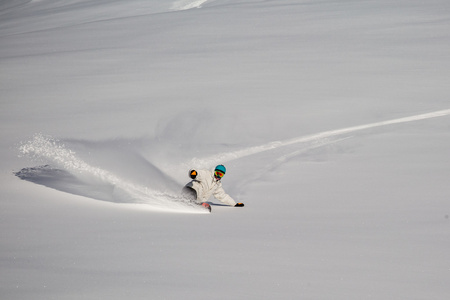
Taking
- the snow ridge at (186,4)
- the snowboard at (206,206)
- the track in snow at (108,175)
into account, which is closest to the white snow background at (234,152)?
the track in snow at (108,175)

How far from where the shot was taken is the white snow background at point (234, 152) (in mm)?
5012

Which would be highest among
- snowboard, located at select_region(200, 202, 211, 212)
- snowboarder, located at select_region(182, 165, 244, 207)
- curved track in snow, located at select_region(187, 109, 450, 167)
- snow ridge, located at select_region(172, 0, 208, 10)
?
snow ridge, located at select_region(172, 0, 208, 10)

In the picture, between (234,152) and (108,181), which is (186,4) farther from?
(108,181)

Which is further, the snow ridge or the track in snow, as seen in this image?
the snow ridge

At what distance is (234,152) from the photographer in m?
10.2

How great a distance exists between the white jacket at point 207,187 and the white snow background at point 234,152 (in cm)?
19

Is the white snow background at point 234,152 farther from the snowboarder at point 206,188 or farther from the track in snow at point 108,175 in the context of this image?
the snowboarder at point 206,188

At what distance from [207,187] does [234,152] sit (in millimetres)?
3068

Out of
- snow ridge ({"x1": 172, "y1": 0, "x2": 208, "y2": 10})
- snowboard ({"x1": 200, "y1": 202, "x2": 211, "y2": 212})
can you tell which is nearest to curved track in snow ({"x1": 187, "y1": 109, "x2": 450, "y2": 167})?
snowboard ({"x1": 200, "y1": 202, "x2": 211, "y2": 212})

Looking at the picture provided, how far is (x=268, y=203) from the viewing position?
295 inches

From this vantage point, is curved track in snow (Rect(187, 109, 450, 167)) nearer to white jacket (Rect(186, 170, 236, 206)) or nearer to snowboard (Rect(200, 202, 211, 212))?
white jacket (Rect(186, 170, 236, 206))

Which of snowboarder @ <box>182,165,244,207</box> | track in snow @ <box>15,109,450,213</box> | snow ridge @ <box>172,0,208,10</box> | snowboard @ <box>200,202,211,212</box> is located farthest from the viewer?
snow ridge @ <box>172,0,208,10</box>

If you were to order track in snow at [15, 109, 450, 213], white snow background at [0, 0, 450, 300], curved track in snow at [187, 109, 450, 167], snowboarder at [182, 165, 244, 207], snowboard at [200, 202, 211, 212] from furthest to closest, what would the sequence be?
curved track in snow at [187, 109, 450, 167] < track in snow at [15, 109, 450, 213] < snowboarder at [182, 165, 244, 207] < snowboard at [200, 202, 211, 212] < white snow background at [0, 0, 450, 300]

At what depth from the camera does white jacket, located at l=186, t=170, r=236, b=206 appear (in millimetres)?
7172
